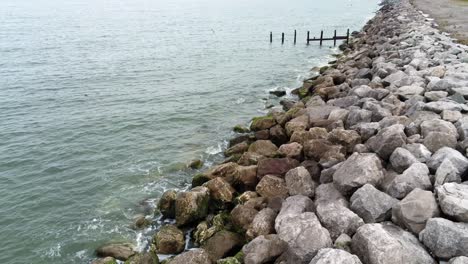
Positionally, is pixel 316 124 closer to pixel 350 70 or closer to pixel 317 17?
pixel 350 70

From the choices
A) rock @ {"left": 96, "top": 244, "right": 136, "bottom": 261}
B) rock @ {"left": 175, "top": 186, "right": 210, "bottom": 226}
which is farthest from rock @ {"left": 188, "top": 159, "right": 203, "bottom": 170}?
rock @ {"left": 96, "top": 244, "right": 136, "bottom": 261}

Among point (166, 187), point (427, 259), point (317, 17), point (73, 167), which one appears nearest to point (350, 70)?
point (166, 187)

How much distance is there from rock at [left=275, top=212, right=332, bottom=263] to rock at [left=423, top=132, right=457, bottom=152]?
3.77 meters

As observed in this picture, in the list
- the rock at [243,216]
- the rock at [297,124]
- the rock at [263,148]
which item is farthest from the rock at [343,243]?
the rock at [297,124]

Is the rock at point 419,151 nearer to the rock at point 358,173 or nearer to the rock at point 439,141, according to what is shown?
the rock at point 439,141

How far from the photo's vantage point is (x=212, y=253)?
8414 millimetres

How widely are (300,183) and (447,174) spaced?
3.33 m

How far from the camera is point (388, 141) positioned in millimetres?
9484

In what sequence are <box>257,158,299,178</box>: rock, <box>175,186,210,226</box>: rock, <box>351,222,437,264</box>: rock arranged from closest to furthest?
<box>351,222,437,264</box>: rock < <box>175,186,210,226</box>: rock < <box>257,158,299,178</box>: rock

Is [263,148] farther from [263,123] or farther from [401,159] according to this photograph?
[401,159]

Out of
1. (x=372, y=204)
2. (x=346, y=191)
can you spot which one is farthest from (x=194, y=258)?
(x=372, y=204)

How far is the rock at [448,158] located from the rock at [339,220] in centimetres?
239

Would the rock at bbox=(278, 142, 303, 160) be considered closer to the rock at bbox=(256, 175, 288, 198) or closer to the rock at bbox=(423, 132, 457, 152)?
the rock at bbox=(256, 175, 288, 198)

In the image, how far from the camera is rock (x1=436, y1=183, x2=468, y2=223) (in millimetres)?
6246
